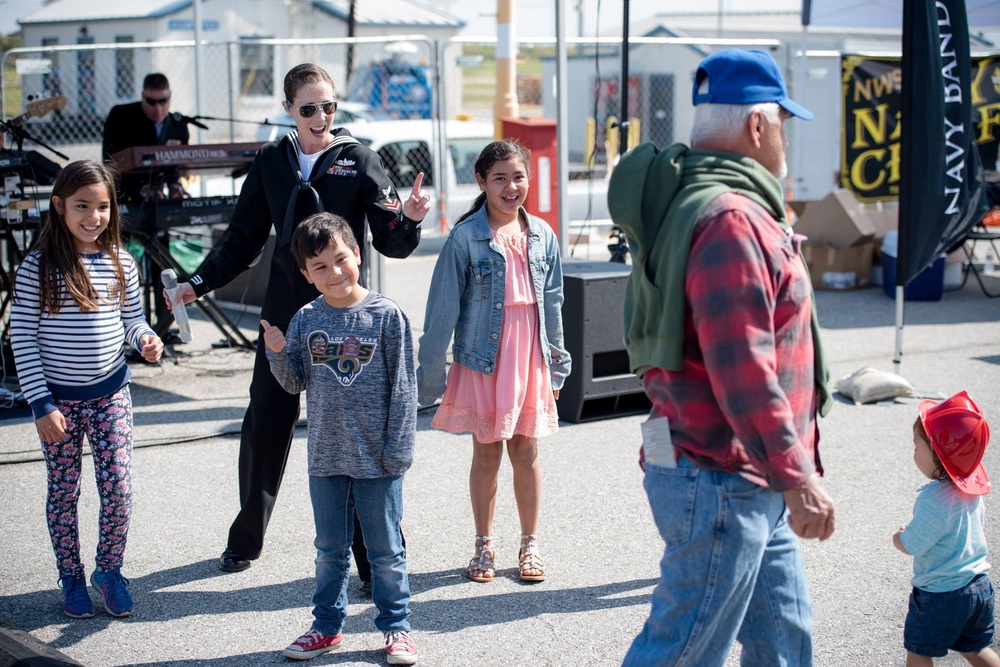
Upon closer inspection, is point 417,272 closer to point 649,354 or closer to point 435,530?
point 435,530

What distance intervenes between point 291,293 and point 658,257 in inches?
78.2

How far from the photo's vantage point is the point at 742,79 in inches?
99.9

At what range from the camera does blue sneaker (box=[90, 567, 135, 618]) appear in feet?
13.0

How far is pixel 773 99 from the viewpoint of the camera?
2.56 metres

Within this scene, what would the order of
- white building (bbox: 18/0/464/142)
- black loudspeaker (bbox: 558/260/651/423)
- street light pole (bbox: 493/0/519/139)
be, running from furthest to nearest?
white building (bbox: 18/0/464/142), street light pole (bbox: 493/0/519/139), black loudspeaker (bbox: 558/260/651/423)

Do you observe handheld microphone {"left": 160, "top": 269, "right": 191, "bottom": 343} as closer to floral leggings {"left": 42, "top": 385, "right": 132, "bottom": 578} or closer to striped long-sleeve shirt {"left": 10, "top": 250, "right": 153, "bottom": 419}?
striped long-sleeve shirt {"left": 10, "top": 250, "right": 153, "bottom": 419}

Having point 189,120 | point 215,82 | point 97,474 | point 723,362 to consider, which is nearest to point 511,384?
point 97,474

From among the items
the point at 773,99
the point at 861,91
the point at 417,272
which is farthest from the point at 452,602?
the point at 861,91

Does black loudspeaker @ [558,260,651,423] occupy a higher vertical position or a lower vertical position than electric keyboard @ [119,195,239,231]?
lower

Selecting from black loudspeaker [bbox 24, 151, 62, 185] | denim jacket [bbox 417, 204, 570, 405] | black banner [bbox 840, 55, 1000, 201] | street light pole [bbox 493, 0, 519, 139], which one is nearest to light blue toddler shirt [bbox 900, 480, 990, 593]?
denim jacket [bbox 417, 204, 570, 405]

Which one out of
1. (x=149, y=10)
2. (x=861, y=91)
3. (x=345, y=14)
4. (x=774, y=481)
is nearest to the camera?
(x=774, y=481)

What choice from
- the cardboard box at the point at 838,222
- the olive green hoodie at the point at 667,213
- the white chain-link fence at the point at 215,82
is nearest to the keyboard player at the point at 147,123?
the cardboard box at the point at 838,222

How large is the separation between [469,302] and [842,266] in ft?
25.7

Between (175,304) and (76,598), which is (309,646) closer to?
(76,598)
